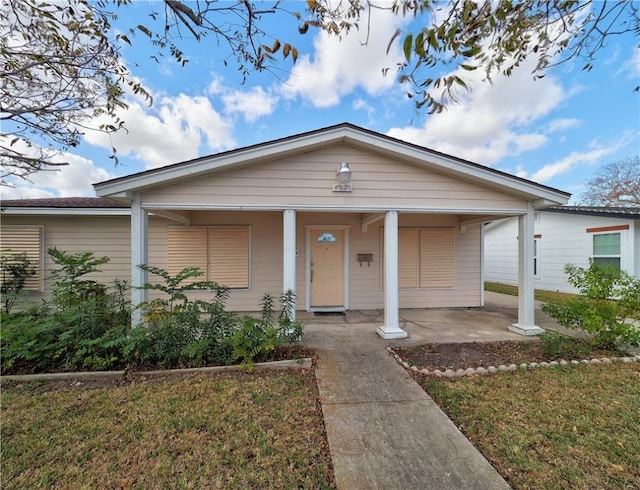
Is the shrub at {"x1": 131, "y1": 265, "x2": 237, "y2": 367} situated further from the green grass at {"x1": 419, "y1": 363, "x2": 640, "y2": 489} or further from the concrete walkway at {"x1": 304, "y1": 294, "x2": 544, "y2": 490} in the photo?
the green grass at {"x1": 419, "y1": 363, "x2": 640, "y2": 489}

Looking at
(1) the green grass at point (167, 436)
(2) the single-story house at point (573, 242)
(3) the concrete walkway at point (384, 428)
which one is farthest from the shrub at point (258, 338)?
(2) the single-story house at point (573, 242)

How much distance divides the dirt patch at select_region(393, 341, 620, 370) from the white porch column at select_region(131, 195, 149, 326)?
4.13 m

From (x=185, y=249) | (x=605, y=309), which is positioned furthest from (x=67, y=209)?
(x=605, y=309)

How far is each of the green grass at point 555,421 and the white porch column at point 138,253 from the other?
430 cm

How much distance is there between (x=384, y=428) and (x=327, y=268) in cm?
456

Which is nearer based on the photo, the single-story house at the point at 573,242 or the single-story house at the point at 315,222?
the single-story house at the point at 315,222

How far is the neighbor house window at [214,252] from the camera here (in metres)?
6.62

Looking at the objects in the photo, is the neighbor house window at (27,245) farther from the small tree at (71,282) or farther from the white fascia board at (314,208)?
the white fascia board at (314,208)

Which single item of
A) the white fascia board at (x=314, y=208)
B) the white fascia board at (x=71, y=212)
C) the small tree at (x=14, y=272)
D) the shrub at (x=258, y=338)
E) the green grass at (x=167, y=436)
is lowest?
the green grass at (x=167, y=436)

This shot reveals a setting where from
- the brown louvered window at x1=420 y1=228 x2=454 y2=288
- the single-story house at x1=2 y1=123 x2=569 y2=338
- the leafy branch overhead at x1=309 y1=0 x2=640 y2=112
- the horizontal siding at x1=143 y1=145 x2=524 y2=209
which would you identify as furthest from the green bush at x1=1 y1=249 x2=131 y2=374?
the brown louvered window at x1=420 y1=228 x2=454 y2=288

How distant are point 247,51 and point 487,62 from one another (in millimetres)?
2491

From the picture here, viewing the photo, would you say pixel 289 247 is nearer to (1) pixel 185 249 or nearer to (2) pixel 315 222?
(2) pixel 315 222

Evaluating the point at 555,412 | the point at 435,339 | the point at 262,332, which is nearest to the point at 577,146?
the point at 435,339

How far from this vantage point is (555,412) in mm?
2689
